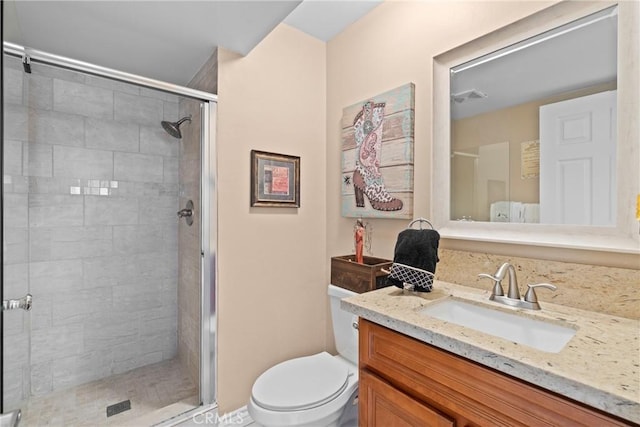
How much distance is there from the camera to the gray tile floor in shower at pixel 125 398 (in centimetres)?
162

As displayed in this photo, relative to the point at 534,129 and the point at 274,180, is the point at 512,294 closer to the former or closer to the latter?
the point at 534,129

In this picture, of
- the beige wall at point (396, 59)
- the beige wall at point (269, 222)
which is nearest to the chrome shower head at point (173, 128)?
the beige wall at point (269, 222)

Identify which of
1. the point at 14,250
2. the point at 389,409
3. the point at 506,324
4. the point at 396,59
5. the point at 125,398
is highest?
the point at 396,59

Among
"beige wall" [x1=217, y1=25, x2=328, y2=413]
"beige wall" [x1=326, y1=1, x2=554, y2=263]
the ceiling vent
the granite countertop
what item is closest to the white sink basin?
the granite countertop

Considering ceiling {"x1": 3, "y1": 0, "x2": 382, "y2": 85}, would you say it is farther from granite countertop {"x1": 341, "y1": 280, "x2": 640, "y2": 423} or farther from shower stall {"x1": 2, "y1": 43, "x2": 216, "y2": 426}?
granite countertop {"x1": 341, "y1": 280, "x2": 640, "y2": 423}

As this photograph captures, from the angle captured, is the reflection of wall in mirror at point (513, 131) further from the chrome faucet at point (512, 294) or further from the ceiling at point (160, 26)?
the ceiling at point (160, 26)

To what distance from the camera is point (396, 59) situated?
1620 millimetres

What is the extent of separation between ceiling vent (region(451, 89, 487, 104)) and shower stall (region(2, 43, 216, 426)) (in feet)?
4.05

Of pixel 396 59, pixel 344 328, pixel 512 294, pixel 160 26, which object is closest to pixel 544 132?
pixel 512 294

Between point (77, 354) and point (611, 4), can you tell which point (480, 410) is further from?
point (77, 354)

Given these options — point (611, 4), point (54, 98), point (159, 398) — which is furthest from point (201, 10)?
point (159, 398)

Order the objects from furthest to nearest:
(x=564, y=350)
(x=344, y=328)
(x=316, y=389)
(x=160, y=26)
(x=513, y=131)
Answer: (x=344, y=328), (x=160, y=26), (x=316, y=389), (x=513, y=131), (x=564, y=350)

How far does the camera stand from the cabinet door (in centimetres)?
84

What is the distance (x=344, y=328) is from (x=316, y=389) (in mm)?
357
